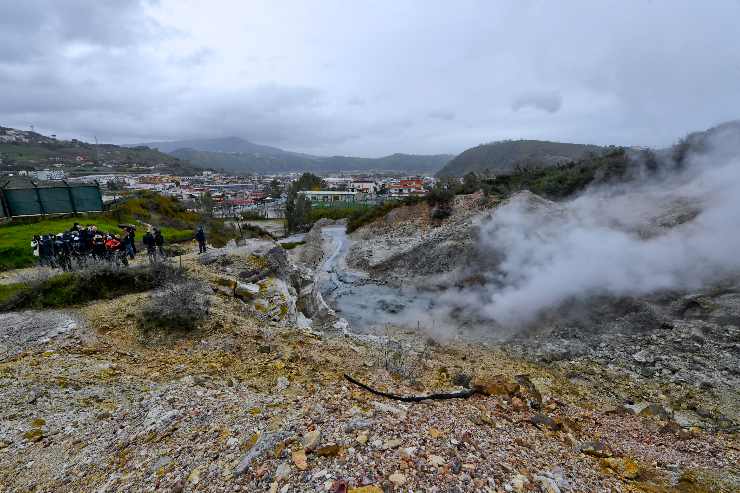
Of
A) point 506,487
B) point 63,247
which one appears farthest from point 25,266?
point 506,487

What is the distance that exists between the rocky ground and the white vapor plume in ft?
9.31

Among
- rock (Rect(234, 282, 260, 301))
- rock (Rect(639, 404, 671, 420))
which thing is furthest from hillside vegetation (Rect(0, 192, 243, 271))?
rock (Rect(639, 404, 671, 420))

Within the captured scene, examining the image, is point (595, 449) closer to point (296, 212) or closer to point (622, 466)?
point (622, 466)

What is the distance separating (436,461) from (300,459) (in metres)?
1.32

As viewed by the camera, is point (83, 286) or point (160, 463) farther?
point (83, 286)

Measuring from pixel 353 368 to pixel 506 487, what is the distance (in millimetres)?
3704

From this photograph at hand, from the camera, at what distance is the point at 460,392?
20.3ft

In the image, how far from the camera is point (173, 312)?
729 centimetres

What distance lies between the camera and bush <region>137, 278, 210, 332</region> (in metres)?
7.22

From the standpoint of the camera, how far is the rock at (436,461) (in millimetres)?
3479

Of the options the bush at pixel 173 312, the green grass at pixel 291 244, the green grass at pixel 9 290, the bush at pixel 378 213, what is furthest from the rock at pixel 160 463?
the bush at pixel 378 213

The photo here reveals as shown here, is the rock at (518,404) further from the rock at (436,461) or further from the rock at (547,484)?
the rock at (436,461)

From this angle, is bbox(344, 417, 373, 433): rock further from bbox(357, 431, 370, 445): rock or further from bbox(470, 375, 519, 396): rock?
bbox(470, 375, 519, 396): rock

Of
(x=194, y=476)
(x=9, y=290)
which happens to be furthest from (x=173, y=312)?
(x=194, y=476)
